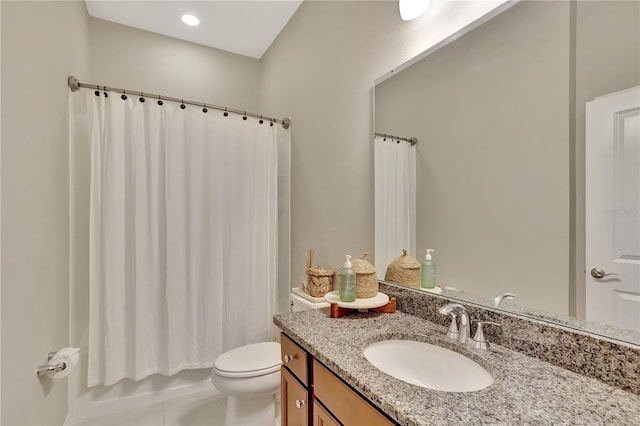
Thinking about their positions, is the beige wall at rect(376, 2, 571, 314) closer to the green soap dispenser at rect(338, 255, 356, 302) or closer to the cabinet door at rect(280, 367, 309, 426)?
the green soap dispenser at rect(338, 255, 356, 302)

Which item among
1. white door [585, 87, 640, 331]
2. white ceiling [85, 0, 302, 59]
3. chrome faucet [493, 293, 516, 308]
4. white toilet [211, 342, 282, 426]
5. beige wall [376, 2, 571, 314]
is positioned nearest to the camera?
white door [585, 87, 640, 331]

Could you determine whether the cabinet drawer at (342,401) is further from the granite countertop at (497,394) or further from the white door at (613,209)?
the white door at (613,209)

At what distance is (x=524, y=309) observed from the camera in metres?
0.91

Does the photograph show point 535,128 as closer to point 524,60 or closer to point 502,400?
point 524,60

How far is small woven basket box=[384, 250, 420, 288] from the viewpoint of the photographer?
Answer: 1.28 meters

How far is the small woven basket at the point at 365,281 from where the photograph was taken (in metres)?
1.30

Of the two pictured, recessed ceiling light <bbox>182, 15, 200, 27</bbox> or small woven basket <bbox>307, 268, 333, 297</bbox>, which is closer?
small woven basket <bbox>307, 268, 333, 297</bbox>

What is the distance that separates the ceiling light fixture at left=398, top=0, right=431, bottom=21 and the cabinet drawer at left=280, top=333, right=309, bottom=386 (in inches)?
55.1

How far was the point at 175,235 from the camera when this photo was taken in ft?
6.29

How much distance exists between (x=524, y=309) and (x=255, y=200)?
1729 millimetres

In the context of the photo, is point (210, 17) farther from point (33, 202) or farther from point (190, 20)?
point (33, 202)

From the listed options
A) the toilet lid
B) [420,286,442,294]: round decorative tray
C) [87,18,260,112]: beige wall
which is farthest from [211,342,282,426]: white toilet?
[87,18,260,112]: beige wall

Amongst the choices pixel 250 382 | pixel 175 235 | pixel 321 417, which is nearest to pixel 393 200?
pixel 321 417

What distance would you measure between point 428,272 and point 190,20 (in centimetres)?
254
